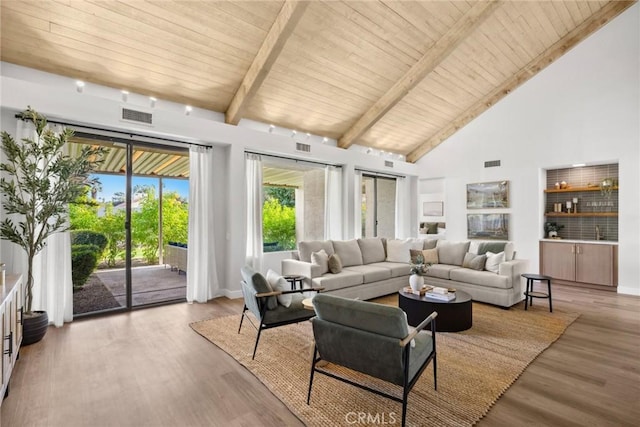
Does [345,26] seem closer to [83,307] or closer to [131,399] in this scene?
[131,399]

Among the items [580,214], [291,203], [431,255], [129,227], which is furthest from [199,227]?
[580,214]

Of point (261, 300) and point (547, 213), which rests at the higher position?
point (547, 213)

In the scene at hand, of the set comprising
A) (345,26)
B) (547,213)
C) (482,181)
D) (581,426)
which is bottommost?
(581,426)

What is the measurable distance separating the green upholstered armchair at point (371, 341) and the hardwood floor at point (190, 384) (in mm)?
558

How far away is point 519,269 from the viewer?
16.6ft

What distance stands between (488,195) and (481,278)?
131 inches

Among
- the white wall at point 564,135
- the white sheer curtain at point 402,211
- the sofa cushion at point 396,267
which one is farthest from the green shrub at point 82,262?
the white wall at point 564,135

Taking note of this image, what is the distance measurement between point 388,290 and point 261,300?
292 centimetres

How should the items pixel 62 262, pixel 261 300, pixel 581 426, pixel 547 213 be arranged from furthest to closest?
pixel 547 213 → pixel 62 262 → pixel 261 300 → pixel 581 426

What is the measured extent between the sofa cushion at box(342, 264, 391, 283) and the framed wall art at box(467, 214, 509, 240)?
347 centimetres

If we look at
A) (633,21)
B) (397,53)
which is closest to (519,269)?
(397,53)

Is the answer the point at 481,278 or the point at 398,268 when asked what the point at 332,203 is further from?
the point at 481,278

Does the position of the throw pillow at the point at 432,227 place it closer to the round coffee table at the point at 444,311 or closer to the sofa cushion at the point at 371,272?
the sofa cushion at the point at 371,272

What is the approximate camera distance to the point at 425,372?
110 inches
